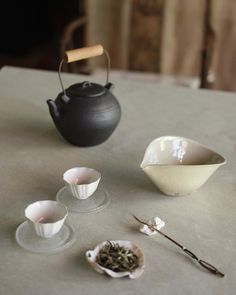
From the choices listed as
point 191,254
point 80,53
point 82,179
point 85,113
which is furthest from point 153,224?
point 80,53

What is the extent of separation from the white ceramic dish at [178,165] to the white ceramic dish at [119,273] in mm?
211

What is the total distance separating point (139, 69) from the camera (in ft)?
9.36

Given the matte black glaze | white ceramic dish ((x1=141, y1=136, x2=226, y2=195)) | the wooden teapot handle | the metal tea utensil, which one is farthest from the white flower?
the wooden teapot handle

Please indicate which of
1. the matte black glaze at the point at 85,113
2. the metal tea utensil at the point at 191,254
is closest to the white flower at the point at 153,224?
the metal tea utensil at the point at 191,254

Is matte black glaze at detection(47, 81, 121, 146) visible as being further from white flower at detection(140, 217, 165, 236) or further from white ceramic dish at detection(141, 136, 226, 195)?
white flower at detection(140, 217, 165, 236)

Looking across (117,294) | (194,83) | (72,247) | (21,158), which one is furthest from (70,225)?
(194,83)

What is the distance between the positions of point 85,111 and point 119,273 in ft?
1.73

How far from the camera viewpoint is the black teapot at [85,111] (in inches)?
54.7

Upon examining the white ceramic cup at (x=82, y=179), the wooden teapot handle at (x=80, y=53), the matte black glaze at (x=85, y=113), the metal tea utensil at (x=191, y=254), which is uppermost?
the wooden teapot handle at (x=80, y=53)

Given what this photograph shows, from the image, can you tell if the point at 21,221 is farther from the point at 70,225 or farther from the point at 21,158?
the point at 21,158

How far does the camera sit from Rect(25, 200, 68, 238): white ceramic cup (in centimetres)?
107

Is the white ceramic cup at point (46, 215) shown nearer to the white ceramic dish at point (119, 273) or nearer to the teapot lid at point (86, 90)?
the white ceramic dish at point (119, 273)

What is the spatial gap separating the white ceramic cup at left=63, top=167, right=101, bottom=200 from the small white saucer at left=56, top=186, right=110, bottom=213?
2 centimetres

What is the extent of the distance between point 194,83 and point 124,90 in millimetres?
998
